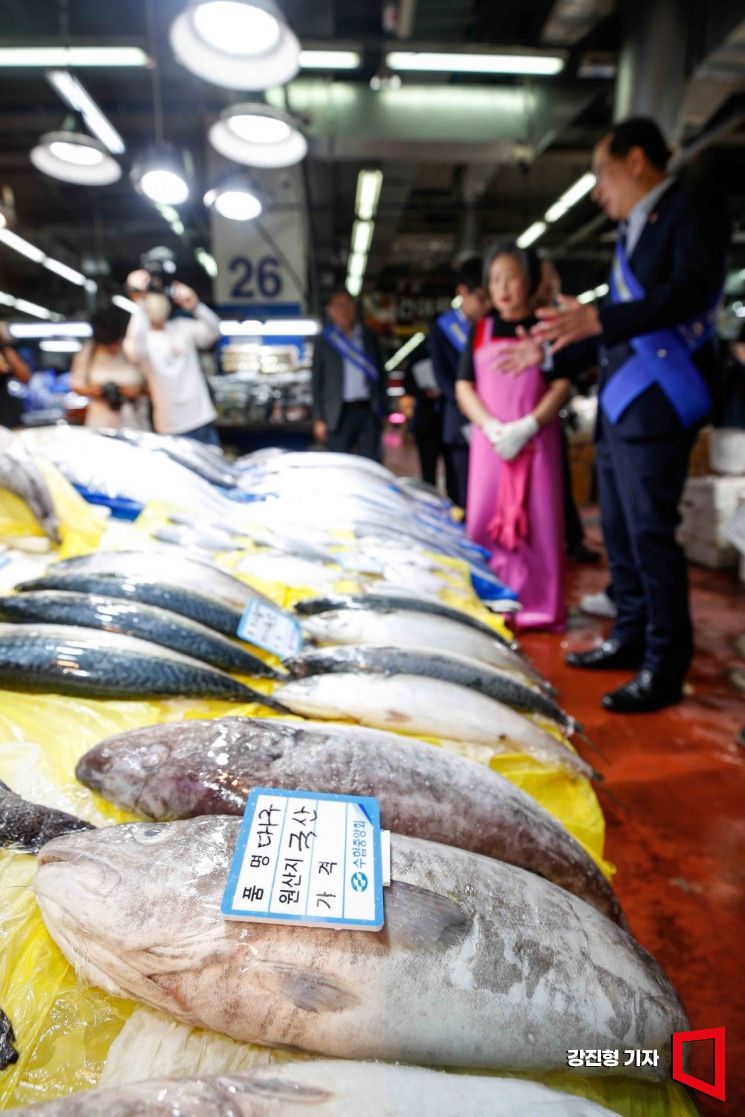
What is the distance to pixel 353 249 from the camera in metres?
15.4

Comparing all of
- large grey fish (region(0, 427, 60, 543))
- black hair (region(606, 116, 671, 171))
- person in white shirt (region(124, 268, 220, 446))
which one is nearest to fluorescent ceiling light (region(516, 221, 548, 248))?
person in white shirt (region(124, 268, 220, 446))

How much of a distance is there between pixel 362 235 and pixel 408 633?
46.9 ft

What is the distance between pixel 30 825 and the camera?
104 cm

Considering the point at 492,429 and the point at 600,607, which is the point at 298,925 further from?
the point at 600,607

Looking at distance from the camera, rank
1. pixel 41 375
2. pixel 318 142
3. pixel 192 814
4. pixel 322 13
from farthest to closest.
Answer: pixel 41 375
pixel 318 142
pixel 322 13
pixel 192 814

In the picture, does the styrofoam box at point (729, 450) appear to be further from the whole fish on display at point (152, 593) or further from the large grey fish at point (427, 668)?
the whole fish on display at point (152, 593)

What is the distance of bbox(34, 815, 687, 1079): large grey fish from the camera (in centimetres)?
77

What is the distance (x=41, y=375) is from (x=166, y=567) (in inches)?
843

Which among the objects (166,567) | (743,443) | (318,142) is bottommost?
(166,567)

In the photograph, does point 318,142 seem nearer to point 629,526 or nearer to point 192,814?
point 629,526

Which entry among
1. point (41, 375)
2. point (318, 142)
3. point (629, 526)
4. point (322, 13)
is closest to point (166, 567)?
point (629, 526)

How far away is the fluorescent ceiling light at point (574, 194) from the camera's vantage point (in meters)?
10.2

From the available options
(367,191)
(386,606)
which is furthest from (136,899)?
(367,191)

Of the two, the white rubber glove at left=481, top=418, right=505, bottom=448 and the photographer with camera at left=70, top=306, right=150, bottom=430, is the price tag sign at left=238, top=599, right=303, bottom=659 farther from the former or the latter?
the photographer with camera at left=70, top=306, right=150, bottom=430
